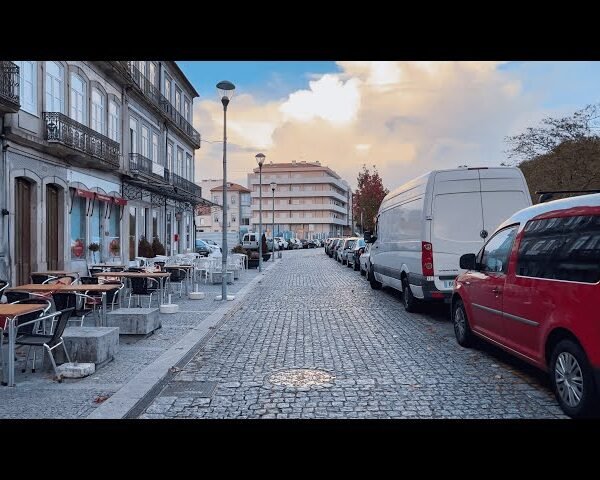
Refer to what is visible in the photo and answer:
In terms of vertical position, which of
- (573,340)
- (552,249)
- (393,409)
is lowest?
(393,409)

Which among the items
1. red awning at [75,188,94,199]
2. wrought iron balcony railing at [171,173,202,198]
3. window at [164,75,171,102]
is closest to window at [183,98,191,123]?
window at [164,75,171,102]

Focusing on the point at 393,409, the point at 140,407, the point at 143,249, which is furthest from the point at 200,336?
the point at 143,249

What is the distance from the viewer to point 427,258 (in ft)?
34.1

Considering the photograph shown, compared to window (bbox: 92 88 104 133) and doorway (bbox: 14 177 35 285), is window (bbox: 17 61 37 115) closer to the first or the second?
doorway (bbox: 14 177 35 285)

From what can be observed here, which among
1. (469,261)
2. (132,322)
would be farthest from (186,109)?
(469,261)

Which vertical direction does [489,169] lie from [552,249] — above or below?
above

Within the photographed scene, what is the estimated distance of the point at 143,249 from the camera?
24.9 meters

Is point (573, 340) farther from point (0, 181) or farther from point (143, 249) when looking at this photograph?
point (143, 249)

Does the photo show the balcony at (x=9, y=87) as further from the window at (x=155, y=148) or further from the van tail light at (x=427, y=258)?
the window at (x=155, y=148)

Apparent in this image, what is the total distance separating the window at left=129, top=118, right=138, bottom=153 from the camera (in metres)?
24.9

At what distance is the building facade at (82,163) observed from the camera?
14.8 metres

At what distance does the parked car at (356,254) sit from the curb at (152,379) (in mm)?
16640

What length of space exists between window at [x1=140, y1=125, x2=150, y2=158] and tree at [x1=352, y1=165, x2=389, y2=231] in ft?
109
